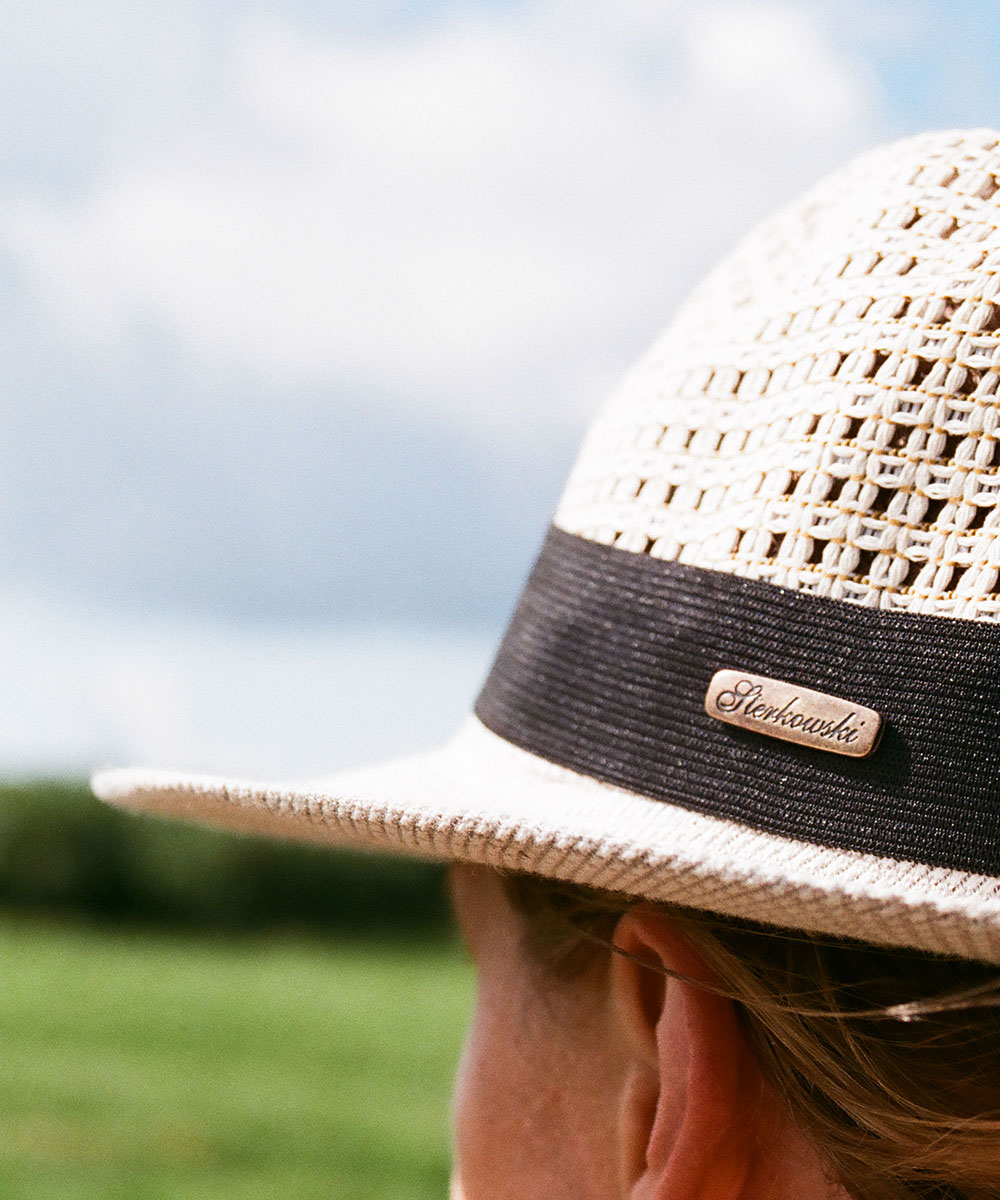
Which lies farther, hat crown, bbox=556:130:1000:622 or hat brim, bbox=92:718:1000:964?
hat crown, bbox=556:130:1000:622

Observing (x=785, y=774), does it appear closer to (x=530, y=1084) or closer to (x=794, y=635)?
(x=794, y=635)

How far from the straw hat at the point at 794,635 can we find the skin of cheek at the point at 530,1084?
0.22 metres

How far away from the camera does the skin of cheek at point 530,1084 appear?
1.50 metres

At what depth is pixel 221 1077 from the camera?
873 cm

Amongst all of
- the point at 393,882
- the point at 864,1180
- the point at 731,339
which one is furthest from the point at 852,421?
the point at 393,882

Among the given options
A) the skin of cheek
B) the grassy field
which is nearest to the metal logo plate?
the skin of cheek

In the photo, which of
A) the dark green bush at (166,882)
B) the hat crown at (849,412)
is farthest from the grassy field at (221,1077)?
the hat crown at (849,412)

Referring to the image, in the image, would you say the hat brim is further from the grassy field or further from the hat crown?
the grassy field

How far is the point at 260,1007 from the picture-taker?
10.5 m

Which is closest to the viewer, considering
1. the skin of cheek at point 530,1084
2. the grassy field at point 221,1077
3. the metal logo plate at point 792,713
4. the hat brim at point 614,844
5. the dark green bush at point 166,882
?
the hat brim at point 614,844

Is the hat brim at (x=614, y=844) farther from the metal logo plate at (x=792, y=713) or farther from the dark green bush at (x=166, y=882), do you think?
the dark green bush at (x=166, y=882)

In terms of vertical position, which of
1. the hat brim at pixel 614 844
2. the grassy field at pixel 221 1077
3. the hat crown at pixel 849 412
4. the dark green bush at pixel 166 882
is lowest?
the grassy field at pixel 221 1077

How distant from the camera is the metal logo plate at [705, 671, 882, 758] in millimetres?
1302

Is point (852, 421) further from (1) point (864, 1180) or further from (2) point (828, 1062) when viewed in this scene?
(1) point (864, 1180)
